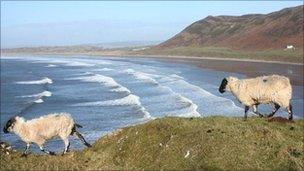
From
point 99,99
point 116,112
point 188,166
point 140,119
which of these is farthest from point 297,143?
point 99,99

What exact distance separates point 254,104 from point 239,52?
124340 mm

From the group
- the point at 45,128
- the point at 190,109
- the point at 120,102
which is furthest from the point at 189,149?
the point at 120,102

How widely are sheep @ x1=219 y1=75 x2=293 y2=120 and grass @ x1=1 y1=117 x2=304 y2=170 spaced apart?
195 centimetres

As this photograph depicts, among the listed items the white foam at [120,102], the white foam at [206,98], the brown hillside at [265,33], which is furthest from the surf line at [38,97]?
the brown hillside at [265,33]

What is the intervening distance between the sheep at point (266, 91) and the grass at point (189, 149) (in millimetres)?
1955

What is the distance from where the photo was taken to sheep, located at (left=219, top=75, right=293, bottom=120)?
19.9 metres

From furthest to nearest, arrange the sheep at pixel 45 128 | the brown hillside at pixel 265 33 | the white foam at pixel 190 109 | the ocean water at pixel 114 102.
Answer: the brown hillside at pixel 265 33
the white foam at pixel 190 109
the ocean water at pixel 114 102
the sheep at pixel 45 128

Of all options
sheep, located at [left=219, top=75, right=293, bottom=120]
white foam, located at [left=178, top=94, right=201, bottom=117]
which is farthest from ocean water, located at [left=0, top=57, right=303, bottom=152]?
sheep, located at [left=219, top=75, right=293, bottom=120]

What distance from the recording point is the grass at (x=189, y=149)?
15188 mm

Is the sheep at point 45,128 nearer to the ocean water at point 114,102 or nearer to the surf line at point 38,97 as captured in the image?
the ocean water at point 114,102

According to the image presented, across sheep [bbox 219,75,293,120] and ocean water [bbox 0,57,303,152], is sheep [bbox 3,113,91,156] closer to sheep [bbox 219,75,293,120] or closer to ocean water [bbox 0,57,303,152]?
sheep [bbox 219,75,293,120]

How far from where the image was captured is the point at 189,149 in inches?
623

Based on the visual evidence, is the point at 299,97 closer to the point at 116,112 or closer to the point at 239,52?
the point at 116,112

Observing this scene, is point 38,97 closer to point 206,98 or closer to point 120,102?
point 120,102
